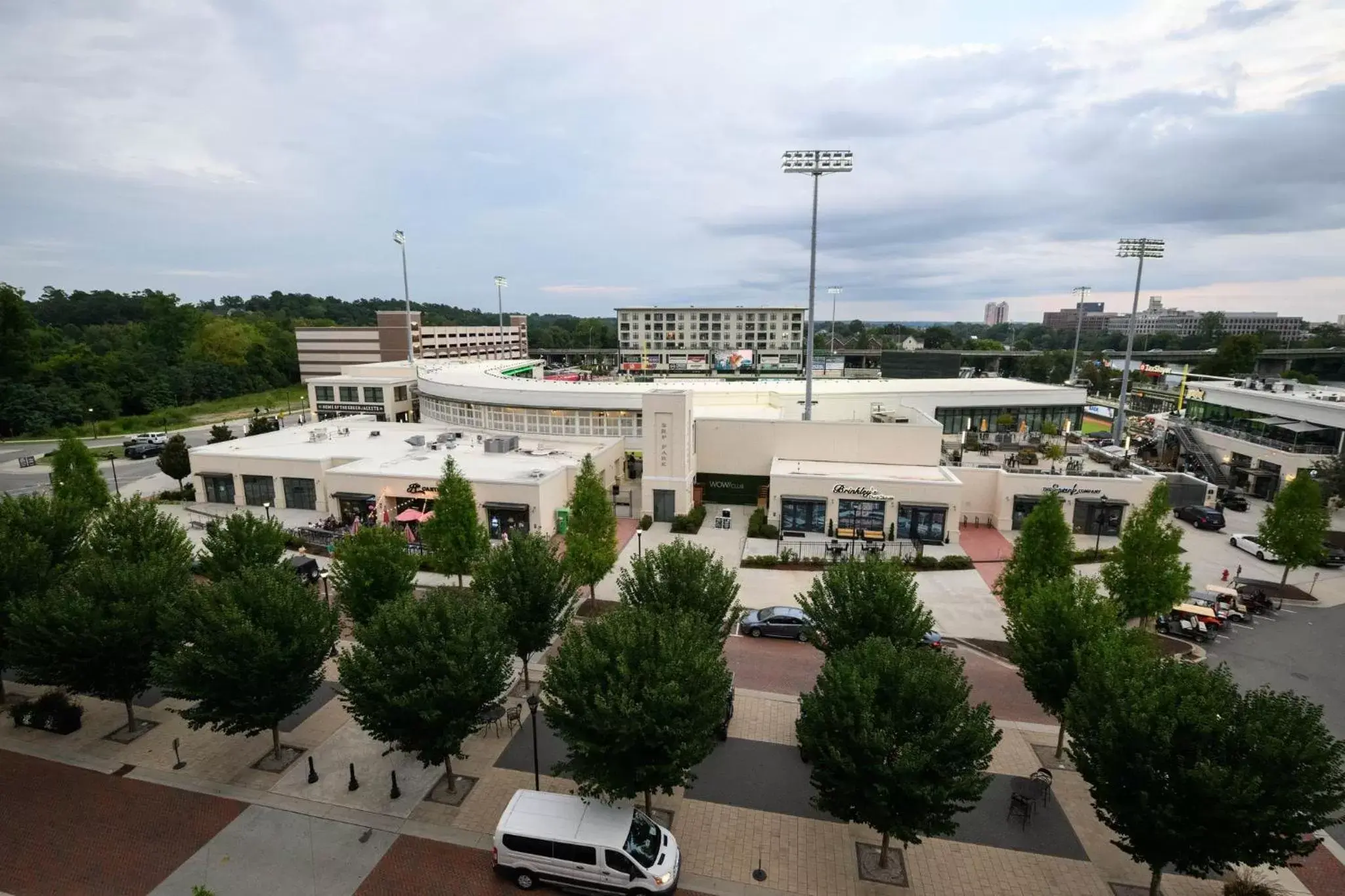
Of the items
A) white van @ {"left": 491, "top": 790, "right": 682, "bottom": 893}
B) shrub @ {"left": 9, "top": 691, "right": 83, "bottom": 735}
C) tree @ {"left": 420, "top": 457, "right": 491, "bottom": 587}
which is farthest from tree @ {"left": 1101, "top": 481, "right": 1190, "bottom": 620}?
shrub @ {"left": 9, "top": 691, "right": 83, "bottom": 735}

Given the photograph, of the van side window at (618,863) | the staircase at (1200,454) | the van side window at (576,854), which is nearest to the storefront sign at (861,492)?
the van side window at (618,863)

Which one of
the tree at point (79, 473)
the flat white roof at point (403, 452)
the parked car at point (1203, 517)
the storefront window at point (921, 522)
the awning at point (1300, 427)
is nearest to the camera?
the storefront window at point (921, 522)

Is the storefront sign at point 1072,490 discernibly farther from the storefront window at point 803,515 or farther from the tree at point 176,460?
the tree at point 176,460

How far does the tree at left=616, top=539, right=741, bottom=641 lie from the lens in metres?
16.2

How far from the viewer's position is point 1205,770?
360 inches

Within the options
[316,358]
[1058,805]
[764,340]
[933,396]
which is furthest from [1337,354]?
[316,358]

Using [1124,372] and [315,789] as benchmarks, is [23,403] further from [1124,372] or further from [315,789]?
[1124,372]

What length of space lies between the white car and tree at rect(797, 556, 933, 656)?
22.4m

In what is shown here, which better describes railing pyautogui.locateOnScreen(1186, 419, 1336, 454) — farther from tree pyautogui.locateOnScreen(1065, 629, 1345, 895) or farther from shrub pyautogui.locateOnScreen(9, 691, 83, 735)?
shrub pyautogui.locateOnScreen(9, 691, 83, 735)

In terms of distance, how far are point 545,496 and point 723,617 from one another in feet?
49.9

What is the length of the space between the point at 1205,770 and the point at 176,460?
151 feet

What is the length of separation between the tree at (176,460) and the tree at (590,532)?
27889mm

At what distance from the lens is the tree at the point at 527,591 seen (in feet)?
54.2

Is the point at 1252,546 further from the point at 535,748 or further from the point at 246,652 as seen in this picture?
the point at 246,652
